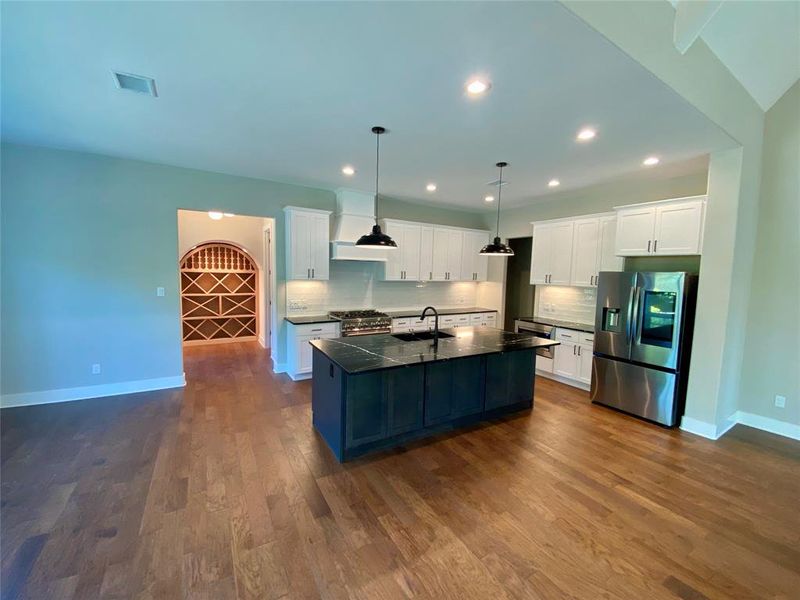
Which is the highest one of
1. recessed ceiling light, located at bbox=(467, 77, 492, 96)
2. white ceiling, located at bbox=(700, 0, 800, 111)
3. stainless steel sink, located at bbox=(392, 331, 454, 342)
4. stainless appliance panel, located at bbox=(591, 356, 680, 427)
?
white ceiling, located at bbox=(700, 0, 800, 111)

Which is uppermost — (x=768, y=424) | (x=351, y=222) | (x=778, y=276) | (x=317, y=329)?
(x=351, y=222)

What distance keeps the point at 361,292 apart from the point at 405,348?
2.75 metres

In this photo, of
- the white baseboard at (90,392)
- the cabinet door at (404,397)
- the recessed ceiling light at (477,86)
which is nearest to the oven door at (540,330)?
the cabinet door at (404,397)

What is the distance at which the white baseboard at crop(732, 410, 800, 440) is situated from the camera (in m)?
3.55

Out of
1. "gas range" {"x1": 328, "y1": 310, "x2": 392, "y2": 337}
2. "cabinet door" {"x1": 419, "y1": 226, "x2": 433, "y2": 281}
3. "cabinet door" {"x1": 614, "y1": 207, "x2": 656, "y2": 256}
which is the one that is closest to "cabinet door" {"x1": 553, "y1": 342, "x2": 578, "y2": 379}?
"cabinet door" {"x1": 614, "y1": 207, "x2": 656, "y2": 256}

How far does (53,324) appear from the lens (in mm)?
3836

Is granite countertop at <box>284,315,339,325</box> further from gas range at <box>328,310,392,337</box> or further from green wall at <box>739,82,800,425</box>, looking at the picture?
green wall at <box>739,82,800,425</box>

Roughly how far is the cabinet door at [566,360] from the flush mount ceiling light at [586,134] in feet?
9.26

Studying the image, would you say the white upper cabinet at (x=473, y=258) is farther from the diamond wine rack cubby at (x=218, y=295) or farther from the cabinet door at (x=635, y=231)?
the diamond wine rack cubby at (x=218, y=295)

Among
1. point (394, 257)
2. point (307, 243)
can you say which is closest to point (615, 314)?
point (394, 257)

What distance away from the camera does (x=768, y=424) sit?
369 centimetres

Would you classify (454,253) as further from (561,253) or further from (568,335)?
(568,335)

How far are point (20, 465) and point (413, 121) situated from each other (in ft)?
13.9

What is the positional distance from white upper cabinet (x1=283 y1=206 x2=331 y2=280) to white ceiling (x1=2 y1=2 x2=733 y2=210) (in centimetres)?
110
